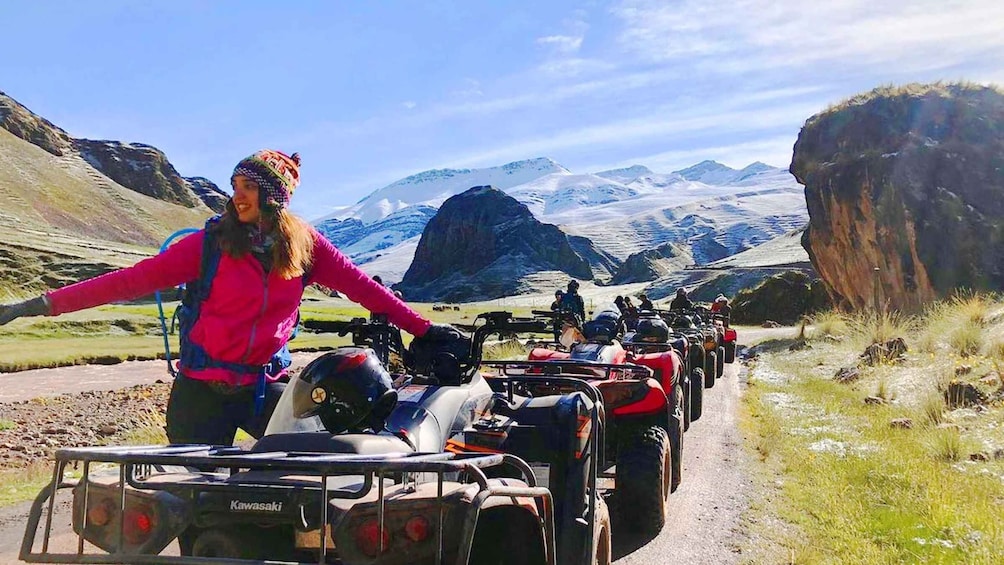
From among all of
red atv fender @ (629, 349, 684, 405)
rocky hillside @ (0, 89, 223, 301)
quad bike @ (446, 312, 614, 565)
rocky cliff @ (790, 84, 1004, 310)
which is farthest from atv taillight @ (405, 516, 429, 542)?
rocky hillside @ (0, 89, 223, 301)

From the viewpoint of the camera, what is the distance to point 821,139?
111 ft

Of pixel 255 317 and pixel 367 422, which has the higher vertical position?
pixel 255 317

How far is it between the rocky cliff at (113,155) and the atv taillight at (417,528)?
164 m

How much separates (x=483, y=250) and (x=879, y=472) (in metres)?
148

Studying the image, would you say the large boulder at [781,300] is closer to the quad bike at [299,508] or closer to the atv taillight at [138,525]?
the quad bike at [299,508]

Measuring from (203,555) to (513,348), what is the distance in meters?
17.6

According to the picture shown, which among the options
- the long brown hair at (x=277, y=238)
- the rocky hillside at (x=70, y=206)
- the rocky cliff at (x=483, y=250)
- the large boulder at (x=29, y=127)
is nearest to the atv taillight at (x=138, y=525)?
the long brown hair at (x=277, y=238)

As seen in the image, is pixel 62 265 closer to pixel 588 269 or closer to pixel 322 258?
pixel 322 258

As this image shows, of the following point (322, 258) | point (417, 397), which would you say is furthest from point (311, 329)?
point (417, 397)

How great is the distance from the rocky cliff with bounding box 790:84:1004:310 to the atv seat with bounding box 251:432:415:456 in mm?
25474

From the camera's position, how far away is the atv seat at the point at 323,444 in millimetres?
2891

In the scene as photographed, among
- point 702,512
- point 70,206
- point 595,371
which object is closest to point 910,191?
point 595,371

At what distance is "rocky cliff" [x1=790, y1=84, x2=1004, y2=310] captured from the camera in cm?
2562

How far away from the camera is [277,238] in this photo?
11.9ft
